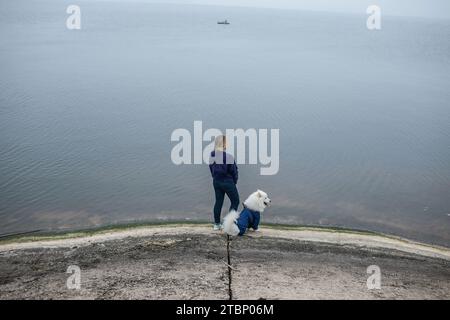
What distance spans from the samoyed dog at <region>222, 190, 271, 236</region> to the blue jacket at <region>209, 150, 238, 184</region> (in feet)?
2.12

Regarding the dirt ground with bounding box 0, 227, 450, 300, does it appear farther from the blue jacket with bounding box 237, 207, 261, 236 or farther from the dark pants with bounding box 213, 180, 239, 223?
the dark pants with bounding box 213, 180, 239, 223

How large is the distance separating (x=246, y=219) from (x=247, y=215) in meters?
0.13

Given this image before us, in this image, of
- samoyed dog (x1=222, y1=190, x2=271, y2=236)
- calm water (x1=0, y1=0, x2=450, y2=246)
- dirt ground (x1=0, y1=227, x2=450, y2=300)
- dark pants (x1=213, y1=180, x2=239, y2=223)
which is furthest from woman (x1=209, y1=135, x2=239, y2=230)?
calm water (x1=0, y1=0, x2=450, y2=246)

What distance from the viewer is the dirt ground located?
21.5 feet

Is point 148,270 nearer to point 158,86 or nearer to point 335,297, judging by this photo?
point 335,297

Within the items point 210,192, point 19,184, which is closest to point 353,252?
point 210,192

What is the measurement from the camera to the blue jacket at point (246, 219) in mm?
8859

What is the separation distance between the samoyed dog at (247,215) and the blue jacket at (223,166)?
645 mm

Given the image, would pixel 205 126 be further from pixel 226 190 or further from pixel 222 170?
pixel 222 170

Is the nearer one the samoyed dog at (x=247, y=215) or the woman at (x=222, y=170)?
the woman at (x=222, y=170)

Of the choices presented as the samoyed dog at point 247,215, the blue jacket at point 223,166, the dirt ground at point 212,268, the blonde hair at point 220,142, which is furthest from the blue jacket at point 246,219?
the blonde hair at point 220,142

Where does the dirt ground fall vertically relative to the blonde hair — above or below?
below

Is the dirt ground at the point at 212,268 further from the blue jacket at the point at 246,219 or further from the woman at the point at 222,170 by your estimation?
the woman at the point at 222,170
